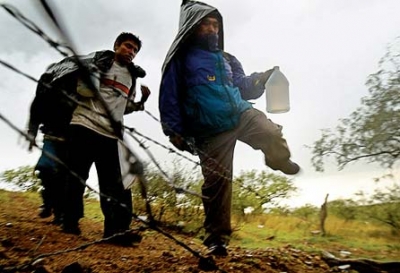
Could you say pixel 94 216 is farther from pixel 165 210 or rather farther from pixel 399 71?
pixel 399 71

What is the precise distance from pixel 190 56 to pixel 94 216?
3.38 m

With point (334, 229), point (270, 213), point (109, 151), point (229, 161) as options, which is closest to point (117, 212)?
point (109, 151)

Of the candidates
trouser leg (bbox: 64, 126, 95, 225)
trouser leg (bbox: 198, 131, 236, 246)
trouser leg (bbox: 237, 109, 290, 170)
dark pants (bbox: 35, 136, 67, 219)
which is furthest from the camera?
dark pants (bbox: 35, 136, 67, 219)

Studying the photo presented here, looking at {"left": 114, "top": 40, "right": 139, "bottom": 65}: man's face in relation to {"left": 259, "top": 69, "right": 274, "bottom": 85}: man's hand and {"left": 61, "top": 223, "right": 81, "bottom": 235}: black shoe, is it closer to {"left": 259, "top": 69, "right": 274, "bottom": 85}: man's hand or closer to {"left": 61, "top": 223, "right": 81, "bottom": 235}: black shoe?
{"left": 259, "top": 69, "right": 274, "bottom": 85}: man's hand

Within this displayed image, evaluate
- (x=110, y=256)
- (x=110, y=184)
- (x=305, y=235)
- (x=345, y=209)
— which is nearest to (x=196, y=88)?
(x=110, y=184)

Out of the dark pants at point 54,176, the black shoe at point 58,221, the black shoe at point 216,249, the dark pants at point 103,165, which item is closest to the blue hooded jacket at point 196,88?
the black shoe at point 216,249

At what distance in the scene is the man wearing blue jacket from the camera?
2.73m

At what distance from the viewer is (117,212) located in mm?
3314

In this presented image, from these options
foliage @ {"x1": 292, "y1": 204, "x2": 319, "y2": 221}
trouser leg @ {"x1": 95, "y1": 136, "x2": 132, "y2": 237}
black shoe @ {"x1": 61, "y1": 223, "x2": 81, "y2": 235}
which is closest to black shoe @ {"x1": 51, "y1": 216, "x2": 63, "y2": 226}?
black shoe @ {"x1": 61, "y1": 223, "x2": 81, "y2": 235}

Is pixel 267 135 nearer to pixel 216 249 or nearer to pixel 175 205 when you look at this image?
pixel 216 249

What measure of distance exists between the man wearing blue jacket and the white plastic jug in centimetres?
16

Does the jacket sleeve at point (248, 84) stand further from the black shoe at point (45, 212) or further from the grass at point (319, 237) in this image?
the black shoe at point (45, 212)

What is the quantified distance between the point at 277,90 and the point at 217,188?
88 centimetres

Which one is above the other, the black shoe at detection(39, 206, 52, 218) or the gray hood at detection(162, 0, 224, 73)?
the gray hood at detection(162, 0, 224, 73)
